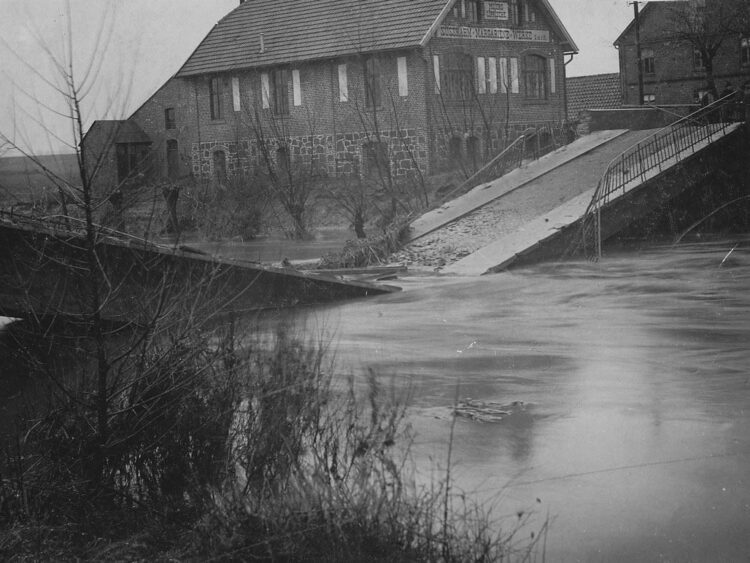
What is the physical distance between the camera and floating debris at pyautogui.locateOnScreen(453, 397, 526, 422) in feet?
32.8

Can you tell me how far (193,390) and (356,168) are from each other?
1227 inches

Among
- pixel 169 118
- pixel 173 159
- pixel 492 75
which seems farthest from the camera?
pixel 169 118

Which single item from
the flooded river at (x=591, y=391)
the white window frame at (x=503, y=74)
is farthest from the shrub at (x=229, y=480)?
the white window frame at (x=503, y=74)

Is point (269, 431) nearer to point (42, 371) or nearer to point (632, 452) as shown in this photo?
point (42, 371)

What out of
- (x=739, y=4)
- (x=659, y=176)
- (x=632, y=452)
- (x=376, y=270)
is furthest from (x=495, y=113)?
(x=632, y=452)

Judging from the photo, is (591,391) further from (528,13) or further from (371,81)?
(528,13)

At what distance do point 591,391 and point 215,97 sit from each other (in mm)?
39463

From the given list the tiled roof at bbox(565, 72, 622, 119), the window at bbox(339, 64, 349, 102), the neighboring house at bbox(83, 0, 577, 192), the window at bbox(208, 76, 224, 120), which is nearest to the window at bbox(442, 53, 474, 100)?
the neighboring house at bbox(83, 0, 577, 192)

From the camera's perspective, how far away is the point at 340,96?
42.6m

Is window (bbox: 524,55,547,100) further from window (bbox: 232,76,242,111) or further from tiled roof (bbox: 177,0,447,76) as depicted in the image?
window (bbox: 232,76,242,111)

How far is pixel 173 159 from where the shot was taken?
170 ft

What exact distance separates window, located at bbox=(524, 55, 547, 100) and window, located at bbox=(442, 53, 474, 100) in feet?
12.0

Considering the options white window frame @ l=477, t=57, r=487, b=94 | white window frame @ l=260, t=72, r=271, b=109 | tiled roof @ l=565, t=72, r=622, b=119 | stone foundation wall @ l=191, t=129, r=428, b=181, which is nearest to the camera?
stone foundation wall @ l=191, t=129, r=428, b=181

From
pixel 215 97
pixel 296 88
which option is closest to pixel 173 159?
pixel 215 97
